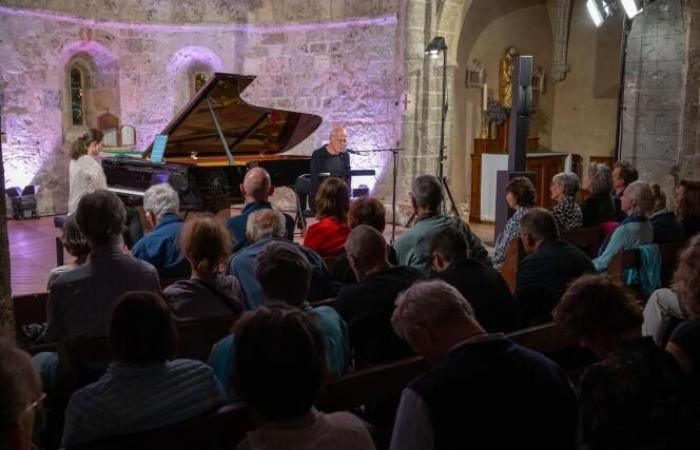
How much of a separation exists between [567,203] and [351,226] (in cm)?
190

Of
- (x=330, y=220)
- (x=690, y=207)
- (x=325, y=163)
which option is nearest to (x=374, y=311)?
(x=330, y=220)

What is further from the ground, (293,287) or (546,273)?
(293,287)

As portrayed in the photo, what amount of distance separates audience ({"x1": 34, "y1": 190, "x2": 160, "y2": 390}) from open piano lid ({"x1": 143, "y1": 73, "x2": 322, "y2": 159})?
4110 mm

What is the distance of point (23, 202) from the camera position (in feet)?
32.7

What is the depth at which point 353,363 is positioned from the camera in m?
3.03

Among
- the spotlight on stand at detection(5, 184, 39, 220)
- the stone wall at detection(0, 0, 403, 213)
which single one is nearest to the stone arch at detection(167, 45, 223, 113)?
the stone wall at detection(0, 0, 403, 213)

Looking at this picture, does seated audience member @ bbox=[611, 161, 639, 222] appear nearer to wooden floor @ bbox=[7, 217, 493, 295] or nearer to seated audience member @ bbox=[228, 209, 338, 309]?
wooden floor @ bbox=[7, 217, 493, 295]

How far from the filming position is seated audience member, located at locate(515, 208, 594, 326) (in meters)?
3.50

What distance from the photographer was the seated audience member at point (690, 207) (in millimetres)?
5043

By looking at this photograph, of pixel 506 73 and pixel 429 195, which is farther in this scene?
pixel 506 73

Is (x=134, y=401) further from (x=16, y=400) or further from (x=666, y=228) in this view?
(x=666, y=228)

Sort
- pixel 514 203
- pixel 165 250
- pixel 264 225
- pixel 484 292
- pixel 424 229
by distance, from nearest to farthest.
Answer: pixel 484 292 < pixel 264 225 < pixel 165 250 < pixel 424 229 < pixel 514 203

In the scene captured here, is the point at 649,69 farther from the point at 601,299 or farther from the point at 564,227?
the point at 601,299

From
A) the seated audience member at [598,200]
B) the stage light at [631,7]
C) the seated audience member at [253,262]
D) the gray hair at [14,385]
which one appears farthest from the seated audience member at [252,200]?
the stage light at [631,7]
